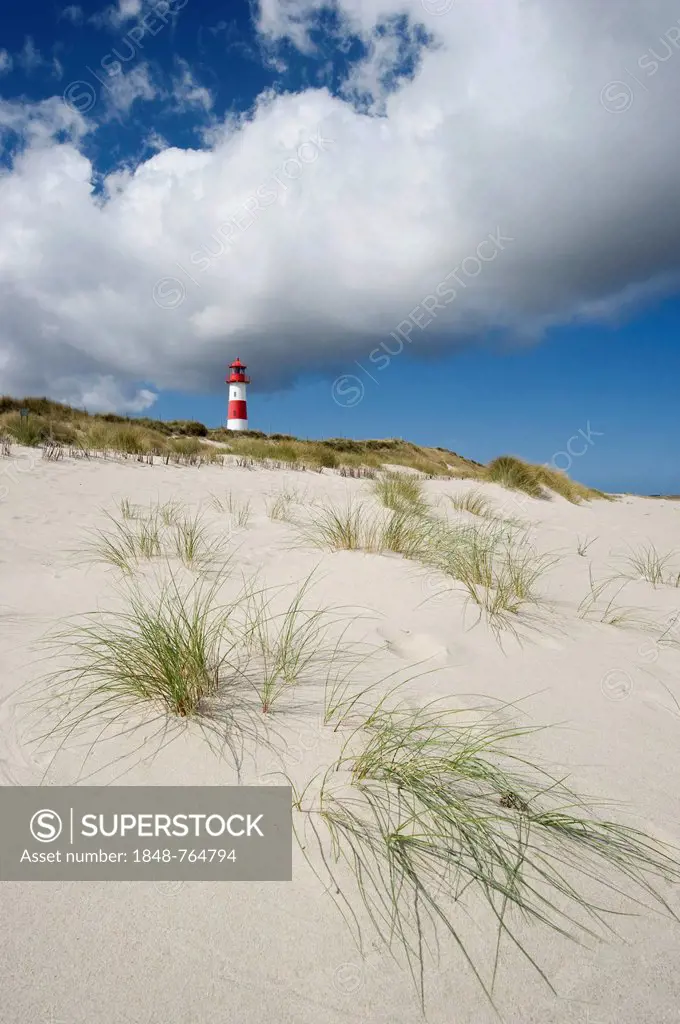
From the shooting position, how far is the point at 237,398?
112ft

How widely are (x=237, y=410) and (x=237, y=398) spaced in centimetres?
95

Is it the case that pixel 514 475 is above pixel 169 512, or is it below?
above

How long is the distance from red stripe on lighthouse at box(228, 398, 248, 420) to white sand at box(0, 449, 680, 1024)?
31.2 m

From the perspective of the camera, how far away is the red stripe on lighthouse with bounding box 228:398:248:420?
33.8 metres

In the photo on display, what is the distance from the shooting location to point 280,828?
136 cm

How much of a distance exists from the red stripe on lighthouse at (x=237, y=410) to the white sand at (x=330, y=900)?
102ft

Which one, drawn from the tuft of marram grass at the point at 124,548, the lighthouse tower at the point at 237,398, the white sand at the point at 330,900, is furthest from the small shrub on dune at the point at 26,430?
the lighthouse tower at the point at 237,398

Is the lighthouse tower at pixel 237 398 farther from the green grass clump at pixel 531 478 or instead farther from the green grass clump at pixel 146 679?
the green grass clump at pixel 146 679

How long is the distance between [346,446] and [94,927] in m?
24.7

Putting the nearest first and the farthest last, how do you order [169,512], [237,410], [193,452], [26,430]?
[169,512]
[26,430]
[193,452]
[237,410]

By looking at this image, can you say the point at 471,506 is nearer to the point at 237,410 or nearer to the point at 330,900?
the point at 330,900

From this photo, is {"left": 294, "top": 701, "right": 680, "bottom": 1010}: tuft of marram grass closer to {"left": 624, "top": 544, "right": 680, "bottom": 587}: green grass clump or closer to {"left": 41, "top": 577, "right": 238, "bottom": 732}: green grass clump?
{"left": 41, "top": 577, "right": 238, "bottom": 732}: green grass clump

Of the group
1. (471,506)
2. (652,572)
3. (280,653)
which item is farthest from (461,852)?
(471,506)

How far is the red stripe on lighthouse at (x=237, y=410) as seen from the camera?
1331 inches
